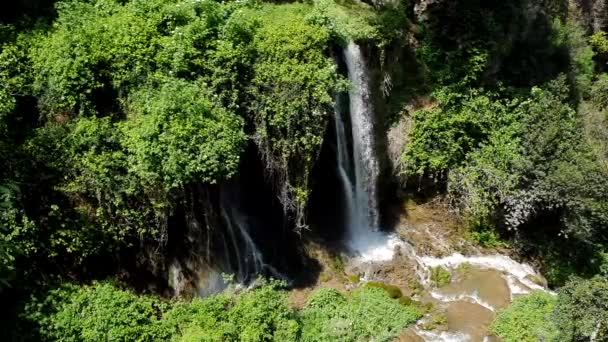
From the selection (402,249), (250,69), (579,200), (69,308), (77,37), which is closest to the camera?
(69,308)

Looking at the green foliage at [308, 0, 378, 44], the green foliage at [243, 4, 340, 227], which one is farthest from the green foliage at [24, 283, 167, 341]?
the green foliage at [308, 0, 378, 44]

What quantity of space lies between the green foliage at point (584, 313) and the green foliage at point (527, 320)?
16.1 inches

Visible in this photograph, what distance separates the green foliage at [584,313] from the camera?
9.38 m

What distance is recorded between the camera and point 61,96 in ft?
29.7

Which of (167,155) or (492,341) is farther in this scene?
(492,341)

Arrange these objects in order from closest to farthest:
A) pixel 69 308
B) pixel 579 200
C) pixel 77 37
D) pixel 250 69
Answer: pixel 69 308, pixel 77 37, pixel 250 69, pixel 579 200

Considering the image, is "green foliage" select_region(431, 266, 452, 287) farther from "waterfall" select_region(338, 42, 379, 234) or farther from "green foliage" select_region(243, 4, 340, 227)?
"green foliage" select_region(243, 4, 340, 227)

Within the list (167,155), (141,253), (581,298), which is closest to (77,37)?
(167,155)

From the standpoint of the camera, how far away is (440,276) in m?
11.9

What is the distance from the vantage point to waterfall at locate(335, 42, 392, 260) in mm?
11490

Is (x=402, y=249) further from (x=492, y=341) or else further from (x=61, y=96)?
(x=61, y=96)

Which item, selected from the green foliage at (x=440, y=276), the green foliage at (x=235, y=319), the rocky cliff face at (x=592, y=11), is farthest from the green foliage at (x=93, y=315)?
the rocky cliff face at (x=592, y=11)

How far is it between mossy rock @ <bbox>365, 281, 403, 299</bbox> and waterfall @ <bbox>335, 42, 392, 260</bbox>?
0.90 metres

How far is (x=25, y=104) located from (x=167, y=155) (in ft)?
9.01
